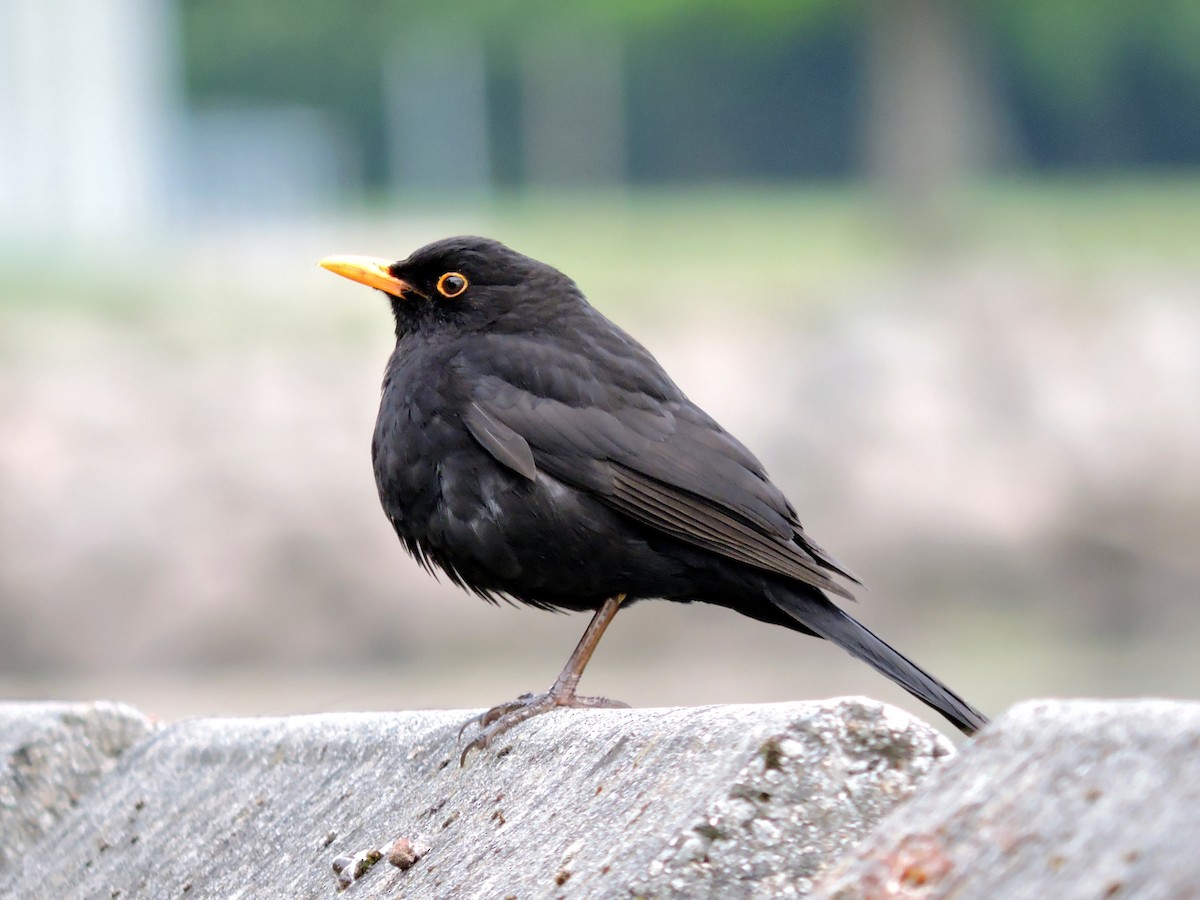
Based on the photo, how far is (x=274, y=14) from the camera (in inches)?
1176

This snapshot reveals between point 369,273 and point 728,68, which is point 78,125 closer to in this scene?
point 728,68

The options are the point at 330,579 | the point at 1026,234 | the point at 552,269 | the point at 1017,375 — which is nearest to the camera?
the point at 552,269

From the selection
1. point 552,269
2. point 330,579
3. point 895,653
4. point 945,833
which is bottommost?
point 330,579

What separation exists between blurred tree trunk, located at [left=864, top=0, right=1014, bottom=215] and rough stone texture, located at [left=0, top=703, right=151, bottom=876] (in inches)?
837

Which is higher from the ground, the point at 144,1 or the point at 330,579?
the point at 144,1

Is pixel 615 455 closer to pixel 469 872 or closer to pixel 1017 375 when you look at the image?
pixel 469 872

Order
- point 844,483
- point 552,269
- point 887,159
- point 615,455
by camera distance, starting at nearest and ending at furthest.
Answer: point 615,455, point 552,269, point 844,483, point 887,159

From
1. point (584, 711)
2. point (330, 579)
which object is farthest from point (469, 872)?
point (330, 579)

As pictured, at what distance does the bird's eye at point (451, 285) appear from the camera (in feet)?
15.9

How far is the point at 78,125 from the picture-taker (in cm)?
2427

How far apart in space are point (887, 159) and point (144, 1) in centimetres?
979

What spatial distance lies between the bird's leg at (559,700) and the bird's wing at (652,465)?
24cm

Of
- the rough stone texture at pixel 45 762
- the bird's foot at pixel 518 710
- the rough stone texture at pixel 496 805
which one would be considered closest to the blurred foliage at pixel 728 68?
the bird's foot at pixel 518 710

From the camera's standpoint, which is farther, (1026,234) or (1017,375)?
(1026,234)
